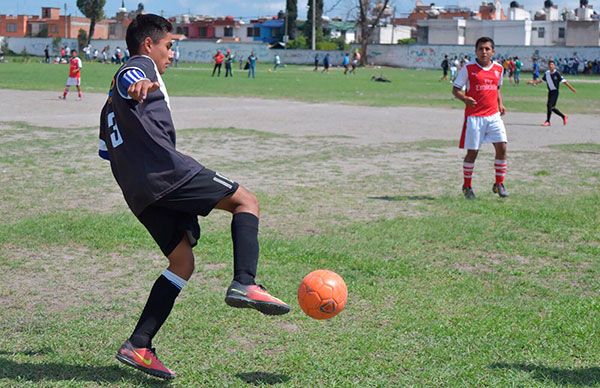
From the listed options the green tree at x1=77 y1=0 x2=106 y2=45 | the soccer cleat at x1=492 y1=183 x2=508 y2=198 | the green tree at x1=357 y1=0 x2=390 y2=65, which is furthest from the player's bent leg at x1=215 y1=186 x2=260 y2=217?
the green tree at x1=77 y1=0 x2=106 y2=45

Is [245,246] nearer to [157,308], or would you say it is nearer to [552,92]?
[157,308]

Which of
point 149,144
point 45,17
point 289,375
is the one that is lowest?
point 289,375

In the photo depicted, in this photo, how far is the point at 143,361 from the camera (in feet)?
15.9

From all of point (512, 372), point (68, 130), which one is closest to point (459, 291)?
point (512, 372)

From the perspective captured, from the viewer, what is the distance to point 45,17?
15500cm

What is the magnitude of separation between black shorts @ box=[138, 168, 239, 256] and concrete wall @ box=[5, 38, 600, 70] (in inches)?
3158

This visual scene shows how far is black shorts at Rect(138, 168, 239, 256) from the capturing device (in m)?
4.80

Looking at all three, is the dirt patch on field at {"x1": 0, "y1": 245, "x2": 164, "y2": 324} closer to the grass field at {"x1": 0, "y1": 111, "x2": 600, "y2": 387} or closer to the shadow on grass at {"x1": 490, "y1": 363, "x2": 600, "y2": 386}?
the grass field at {"x1": 0, "y1": 111, "x2": 600, "y2": 387}

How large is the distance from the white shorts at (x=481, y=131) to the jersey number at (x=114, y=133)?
26.0 feet

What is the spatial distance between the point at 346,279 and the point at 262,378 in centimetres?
243

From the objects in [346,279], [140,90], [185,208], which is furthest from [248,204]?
[346,279]

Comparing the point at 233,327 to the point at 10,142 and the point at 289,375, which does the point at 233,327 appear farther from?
the point at 10,142

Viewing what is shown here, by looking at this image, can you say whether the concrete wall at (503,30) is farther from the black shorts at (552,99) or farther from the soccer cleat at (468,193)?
the soccer cleat at (468,193)

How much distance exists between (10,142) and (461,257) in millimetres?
11637
